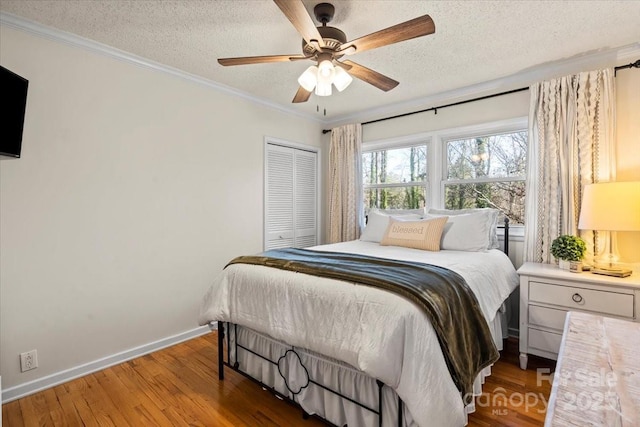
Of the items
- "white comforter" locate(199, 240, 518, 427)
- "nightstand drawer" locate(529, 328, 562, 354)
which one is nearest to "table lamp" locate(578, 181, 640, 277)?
"nightstand drawer" locate(529, 328, 562, 354)

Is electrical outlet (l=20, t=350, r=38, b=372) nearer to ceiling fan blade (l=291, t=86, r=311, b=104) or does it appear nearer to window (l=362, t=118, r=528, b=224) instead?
ceiling fan blade (l=291, t=86, r=311, b=104)

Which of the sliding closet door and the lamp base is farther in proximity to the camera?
the sliding closet door

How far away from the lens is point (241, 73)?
2.95 metres

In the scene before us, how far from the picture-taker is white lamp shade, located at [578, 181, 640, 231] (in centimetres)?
209

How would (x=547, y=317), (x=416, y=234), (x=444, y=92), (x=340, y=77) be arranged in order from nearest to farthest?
1. (x=340, y=77)
2. (x=547, y=317)
3. (x=416, y=234)
4. (x=444, y=92)

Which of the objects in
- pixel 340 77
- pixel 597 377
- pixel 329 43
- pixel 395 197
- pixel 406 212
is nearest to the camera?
pixel 597 377

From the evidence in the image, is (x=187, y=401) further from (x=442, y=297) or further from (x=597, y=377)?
(x=597, y=377)

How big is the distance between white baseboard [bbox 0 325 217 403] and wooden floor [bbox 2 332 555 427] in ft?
0.15

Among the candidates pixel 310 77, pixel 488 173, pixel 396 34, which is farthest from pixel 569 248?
pixel 310 77

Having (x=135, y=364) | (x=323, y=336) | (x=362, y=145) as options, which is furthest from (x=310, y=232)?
(x=323, y=336)

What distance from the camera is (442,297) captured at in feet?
5.13

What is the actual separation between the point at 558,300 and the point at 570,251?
1.28 ft

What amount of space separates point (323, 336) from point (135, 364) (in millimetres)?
1855

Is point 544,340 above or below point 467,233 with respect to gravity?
below
